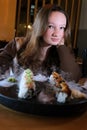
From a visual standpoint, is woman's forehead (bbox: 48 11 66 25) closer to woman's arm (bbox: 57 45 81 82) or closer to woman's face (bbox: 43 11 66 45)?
woman's face (bbox: 43 11 66 45)

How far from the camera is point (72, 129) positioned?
29.9 inches

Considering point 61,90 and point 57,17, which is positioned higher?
point 57,17

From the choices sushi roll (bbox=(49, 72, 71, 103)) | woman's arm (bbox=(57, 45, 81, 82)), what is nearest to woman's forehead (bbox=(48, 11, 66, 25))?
woman's arm (bbox=(57, 45, 81, 82))

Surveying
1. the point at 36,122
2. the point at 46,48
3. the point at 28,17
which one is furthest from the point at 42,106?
the point at 28,17

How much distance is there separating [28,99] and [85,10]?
364 cm

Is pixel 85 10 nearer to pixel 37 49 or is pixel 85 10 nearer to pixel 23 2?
pixel 23 2

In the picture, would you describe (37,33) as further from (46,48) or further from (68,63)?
(68,63)

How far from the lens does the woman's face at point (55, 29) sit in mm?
1165

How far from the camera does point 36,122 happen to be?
800 mm

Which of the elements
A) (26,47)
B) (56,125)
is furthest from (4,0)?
(56,125)

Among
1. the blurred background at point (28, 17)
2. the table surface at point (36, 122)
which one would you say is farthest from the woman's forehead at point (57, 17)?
the blurred background at point (28, 17)

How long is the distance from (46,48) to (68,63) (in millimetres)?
142

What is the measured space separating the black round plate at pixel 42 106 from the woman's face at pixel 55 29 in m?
0.39

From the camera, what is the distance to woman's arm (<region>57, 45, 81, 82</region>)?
1.35 m
